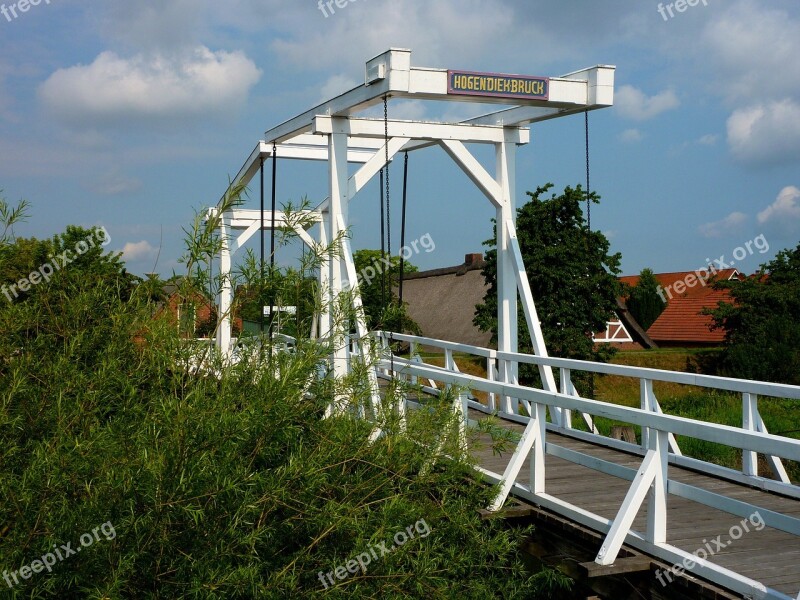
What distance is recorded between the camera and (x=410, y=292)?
1665 inches

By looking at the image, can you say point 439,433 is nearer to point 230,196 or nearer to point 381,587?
point 381,587

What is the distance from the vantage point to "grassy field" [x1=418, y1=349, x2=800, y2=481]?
48.3 feet

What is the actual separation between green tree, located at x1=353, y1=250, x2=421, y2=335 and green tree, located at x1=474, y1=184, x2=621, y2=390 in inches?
128

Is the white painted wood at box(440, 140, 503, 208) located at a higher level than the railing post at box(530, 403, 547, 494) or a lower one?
higher

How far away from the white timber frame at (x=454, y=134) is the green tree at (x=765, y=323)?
18748mm

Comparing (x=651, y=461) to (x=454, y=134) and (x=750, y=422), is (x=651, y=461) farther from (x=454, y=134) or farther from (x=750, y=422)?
(x=454, y=134)

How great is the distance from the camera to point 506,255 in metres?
11.3

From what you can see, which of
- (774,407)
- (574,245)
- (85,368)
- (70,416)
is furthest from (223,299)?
(774,407)

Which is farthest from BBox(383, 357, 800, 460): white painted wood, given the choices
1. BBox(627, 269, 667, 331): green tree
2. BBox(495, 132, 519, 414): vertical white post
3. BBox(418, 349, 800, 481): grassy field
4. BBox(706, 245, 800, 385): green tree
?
BBox(627, 269, 667, 331): green tree

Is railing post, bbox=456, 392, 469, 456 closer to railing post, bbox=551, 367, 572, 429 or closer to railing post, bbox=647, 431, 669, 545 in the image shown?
railing post, bbox=647, 431, 669, 545

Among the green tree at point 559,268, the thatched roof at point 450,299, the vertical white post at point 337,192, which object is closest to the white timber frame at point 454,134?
the vertical white post at point 337,192

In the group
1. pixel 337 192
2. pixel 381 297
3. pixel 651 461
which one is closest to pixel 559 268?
pixel 337 192

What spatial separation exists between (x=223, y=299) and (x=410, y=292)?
3541 centimetres

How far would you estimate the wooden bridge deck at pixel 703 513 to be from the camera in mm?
5270
